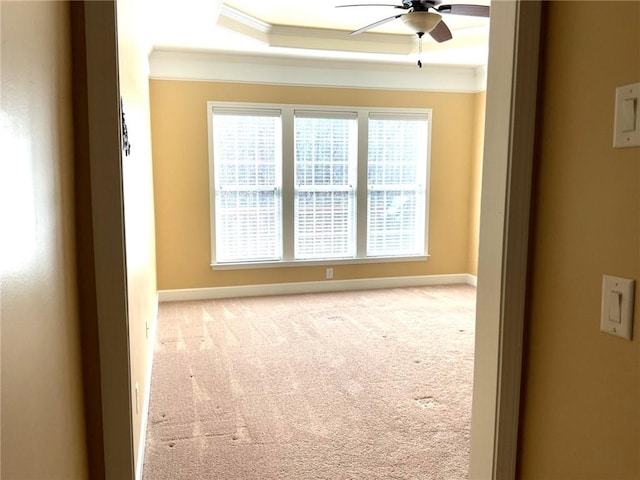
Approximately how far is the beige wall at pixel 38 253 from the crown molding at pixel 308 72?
169 inches

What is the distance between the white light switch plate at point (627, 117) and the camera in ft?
3.14

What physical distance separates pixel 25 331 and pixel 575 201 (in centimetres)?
114

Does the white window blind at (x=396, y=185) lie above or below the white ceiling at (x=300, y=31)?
below

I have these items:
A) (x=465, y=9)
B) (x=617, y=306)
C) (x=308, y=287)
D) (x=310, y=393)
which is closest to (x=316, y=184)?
(x=308, y=287)

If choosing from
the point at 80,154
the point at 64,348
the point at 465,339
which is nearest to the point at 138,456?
the point at 64,348

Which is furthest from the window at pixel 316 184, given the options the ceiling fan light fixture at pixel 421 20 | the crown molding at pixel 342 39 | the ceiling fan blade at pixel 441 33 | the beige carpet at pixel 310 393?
the ceiling fan light fixture at pixel 421 20

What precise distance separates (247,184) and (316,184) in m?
0.79

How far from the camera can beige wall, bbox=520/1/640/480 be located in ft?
3.26

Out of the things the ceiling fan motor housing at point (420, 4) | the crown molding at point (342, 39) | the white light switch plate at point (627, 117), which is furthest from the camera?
the crown molding at point (342, 39)

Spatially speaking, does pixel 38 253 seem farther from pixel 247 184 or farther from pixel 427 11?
pixel 247 184

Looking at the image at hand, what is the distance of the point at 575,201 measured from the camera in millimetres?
1124

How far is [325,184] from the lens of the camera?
577 centimetres

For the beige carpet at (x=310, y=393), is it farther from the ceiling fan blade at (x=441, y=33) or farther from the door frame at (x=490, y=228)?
the ceiling fan blade at (x=441, y=33)

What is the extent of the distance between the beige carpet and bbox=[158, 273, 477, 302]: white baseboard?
0.95 ft
